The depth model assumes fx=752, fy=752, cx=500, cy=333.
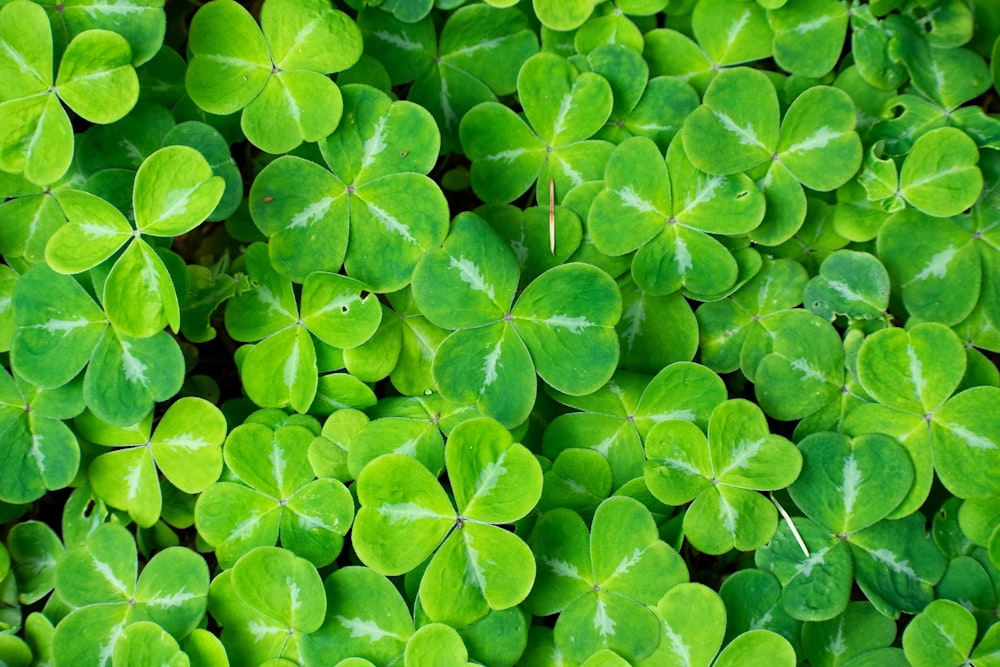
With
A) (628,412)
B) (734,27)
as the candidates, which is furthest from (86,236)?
(734,27)

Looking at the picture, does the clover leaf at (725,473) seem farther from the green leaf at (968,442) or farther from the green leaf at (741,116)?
the green leaf at (741,116)

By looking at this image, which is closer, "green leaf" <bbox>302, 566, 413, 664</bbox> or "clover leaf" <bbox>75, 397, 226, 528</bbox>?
"green leaf" <bbox>302, 566, 413, 664</bbox>

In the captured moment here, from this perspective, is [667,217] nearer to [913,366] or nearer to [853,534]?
[913,366]

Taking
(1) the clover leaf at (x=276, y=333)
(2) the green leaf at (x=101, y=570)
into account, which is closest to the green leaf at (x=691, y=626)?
(1) the clover leaf at (x=276, y=333)

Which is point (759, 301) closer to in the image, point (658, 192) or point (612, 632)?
point (658, 192)

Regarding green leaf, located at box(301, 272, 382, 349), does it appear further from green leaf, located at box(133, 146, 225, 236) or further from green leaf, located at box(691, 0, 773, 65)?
A: green leaf, located at box(691, 0, 773, 65)

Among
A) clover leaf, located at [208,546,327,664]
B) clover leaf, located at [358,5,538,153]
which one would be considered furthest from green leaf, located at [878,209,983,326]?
clover leaf, located at [208,546,327,664]

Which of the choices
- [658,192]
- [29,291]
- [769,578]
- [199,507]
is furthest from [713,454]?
[29,291]
